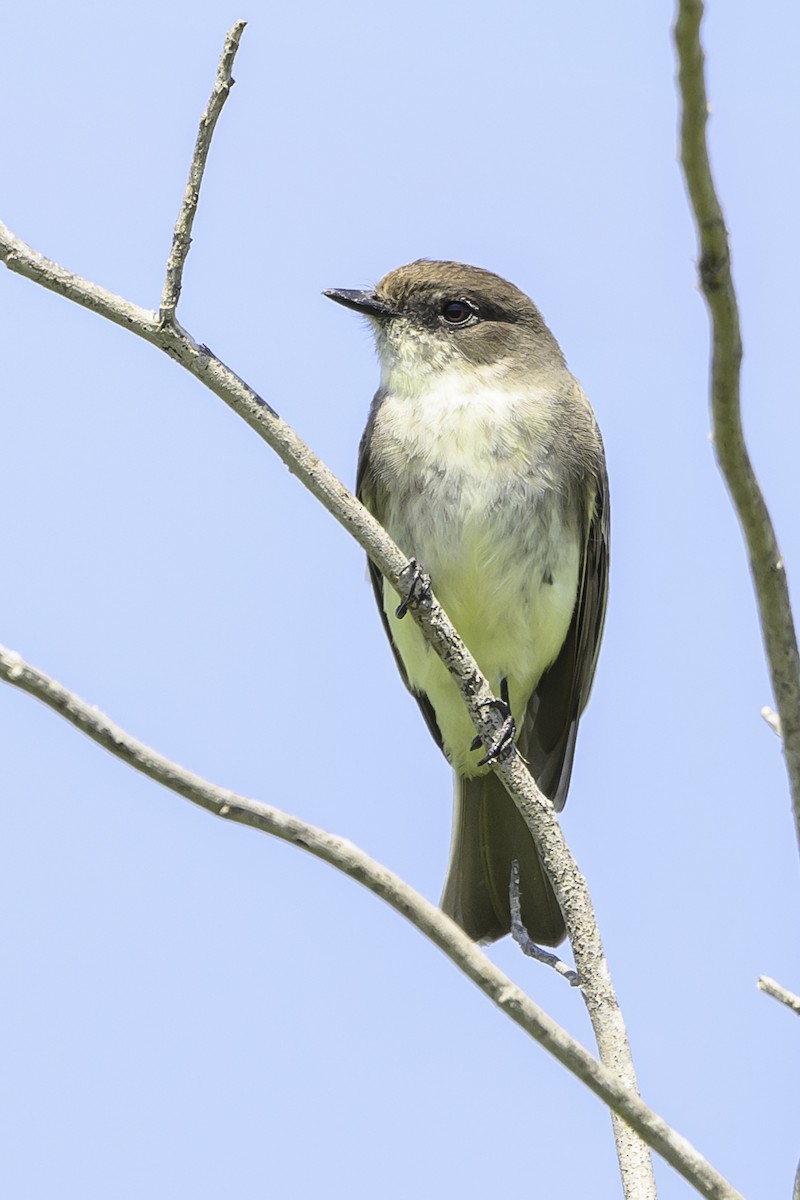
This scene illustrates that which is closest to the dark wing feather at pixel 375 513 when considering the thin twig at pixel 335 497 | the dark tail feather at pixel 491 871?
the dark tail feather at pixel 491 871

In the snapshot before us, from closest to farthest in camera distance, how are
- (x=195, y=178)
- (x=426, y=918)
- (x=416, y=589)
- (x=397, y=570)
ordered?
(x=426, y=918) < (x=195, y=178) < (x=397, y=570) < (x=416, y=589)

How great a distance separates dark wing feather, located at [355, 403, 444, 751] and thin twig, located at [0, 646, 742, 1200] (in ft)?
11.1

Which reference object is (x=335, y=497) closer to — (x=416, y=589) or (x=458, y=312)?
(x=416, y=589)

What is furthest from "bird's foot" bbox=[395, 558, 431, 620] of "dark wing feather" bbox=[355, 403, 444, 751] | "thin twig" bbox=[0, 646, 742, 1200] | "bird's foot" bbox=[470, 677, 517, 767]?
"thin twig" bbox=[0, 646, 742, 1200]

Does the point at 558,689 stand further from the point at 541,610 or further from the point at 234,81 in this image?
the point at 234,81

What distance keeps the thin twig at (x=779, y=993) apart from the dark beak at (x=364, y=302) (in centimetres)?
417

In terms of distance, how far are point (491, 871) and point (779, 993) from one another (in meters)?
→ 3.58

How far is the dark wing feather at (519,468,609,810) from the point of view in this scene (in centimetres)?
679

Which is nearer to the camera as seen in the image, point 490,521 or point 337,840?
point 337,840

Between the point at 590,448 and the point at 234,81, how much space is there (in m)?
3.21

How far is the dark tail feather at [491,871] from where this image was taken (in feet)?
21.7

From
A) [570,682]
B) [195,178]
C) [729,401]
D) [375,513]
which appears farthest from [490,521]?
[729,401]

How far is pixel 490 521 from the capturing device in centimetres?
622

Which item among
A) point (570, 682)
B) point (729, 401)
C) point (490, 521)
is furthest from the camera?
point (570, 682)
